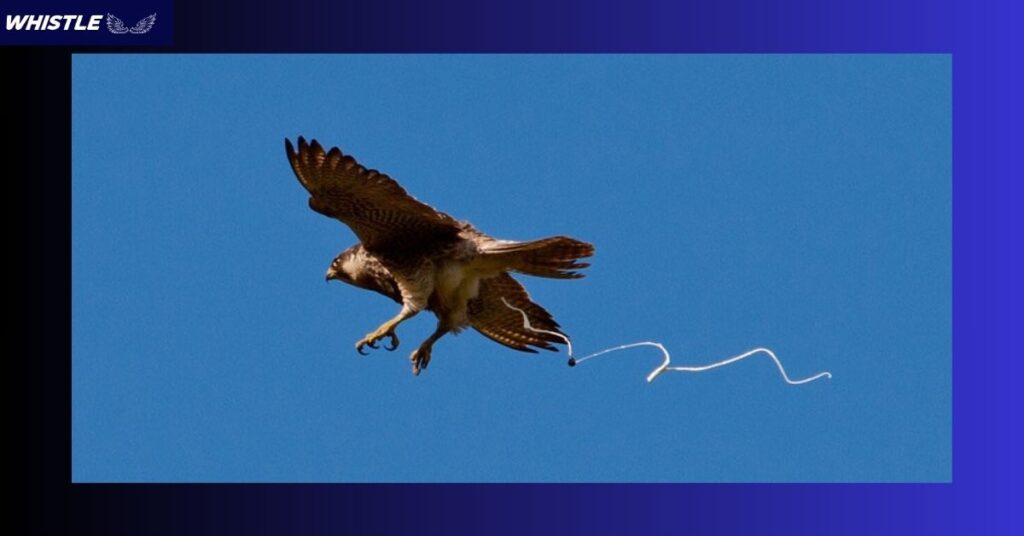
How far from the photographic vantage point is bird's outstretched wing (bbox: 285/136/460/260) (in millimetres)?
8570

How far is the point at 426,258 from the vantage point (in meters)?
9.30

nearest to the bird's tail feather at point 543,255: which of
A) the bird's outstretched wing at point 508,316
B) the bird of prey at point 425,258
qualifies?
the bird of prey at point 425,258

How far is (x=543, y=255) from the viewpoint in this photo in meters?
8.67

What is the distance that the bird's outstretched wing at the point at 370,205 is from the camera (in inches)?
337

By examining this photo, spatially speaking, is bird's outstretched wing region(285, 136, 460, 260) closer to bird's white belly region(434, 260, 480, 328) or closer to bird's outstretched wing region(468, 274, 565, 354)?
bird's white belly region(434, 260, 480, 328)

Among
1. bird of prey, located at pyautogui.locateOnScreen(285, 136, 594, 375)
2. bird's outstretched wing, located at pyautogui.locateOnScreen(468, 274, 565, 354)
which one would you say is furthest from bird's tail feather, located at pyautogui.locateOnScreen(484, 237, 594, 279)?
bird's outstretched wing, located at pyautogui.locateOnScreen(468, 274, 565, 354)

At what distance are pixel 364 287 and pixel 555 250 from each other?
184 cm

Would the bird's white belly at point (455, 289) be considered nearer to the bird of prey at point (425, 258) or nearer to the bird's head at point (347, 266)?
the bird of prey at point (425, 258)

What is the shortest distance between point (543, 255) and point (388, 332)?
123cm

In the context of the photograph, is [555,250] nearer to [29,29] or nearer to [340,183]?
[340,183]

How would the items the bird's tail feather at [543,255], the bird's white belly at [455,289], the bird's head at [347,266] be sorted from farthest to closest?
1. the bird's head at [347,266]
2. the bird's white belly at [455,289]
3. the bird's tail feather at [543,255]

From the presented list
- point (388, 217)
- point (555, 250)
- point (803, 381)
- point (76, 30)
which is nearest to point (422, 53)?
point (388, 217)

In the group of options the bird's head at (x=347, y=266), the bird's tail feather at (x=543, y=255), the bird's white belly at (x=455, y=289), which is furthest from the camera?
the bird's head at (x=347, y=266)

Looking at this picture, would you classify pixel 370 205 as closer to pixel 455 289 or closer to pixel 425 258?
pixel 425 258
